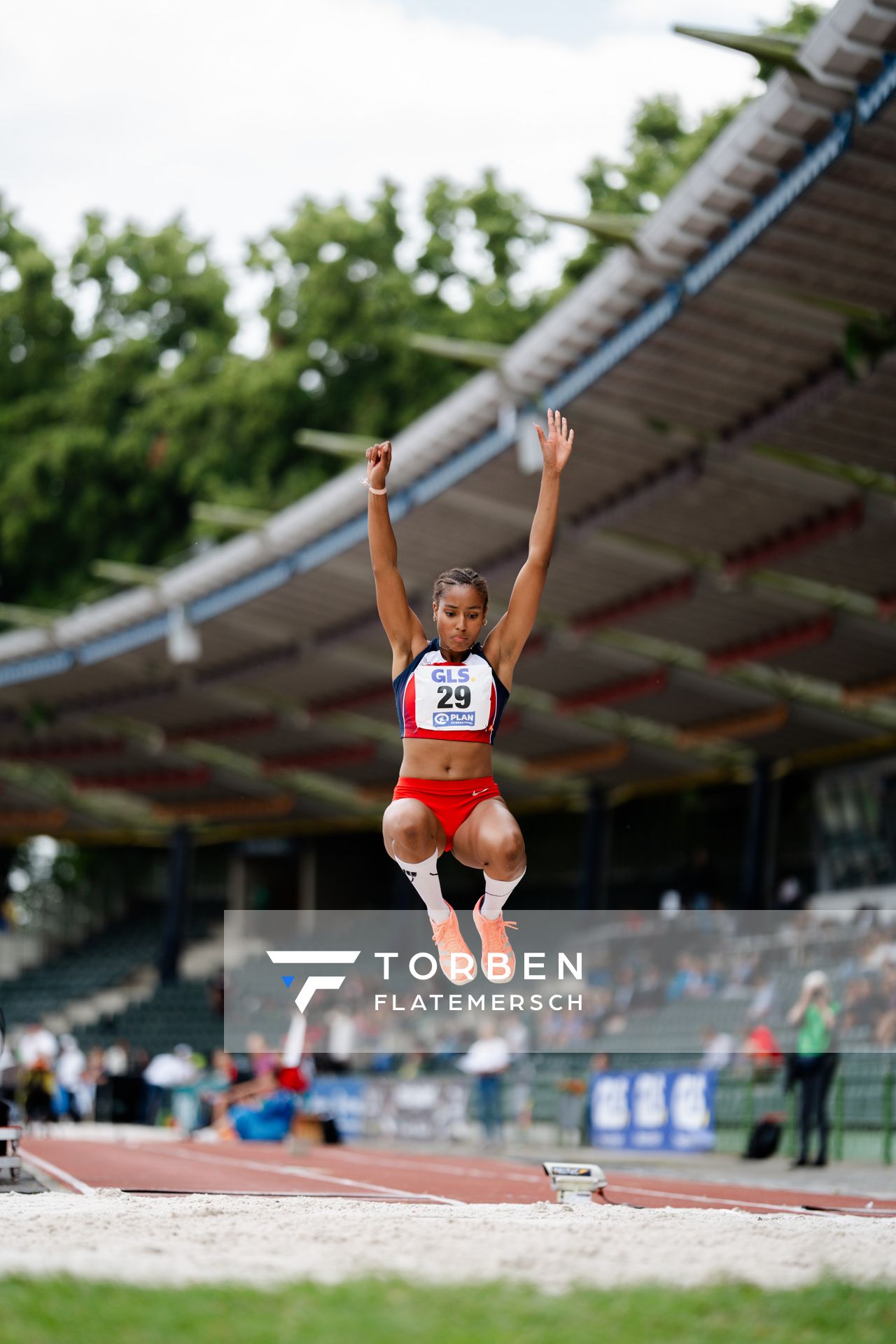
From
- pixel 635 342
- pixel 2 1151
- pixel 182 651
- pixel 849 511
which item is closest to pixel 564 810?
pixel 182 651

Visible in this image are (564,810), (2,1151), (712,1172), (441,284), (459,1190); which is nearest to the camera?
(2,1151)

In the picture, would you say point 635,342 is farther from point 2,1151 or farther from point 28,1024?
point 28,1024

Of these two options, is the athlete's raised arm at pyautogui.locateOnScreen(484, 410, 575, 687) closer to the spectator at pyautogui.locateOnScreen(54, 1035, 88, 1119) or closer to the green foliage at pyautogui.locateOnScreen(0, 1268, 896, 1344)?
the green foliage at pyautogui.locateOnScreen(0, 1268, 896, 1344)

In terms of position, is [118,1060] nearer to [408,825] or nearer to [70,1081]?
[70,1081]

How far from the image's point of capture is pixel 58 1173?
13.8m

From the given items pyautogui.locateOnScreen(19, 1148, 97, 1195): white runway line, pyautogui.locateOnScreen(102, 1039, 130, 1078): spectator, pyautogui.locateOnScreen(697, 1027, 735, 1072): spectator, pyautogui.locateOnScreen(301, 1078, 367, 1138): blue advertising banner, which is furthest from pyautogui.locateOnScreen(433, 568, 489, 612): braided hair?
pyautogui.locateOnScreen(102, 1039, 130, 1078): spectator

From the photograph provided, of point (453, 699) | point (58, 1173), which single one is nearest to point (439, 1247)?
point (453, 699)

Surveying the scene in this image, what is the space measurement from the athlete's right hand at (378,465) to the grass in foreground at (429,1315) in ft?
13.7

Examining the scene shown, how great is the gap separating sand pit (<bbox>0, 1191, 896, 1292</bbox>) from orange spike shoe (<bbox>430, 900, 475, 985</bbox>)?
1205 mm

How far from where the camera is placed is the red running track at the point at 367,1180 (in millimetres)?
11484

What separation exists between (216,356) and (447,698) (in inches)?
1615

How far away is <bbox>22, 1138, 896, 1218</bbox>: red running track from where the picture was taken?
37.7 feet

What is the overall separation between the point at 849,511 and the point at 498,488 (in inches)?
177

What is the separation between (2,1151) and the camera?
10.9m
